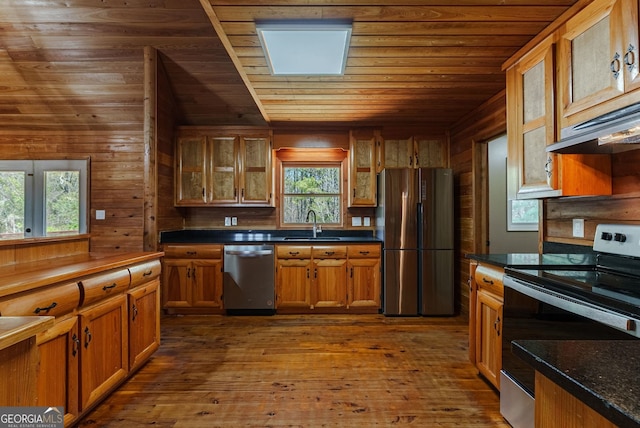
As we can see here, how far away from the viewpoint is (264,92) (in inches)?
→ 122

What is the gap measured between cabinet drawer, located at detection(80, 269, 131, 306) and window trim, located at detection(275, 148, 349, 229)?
2381mm

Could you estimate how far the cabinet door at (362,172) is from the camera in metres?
4.07

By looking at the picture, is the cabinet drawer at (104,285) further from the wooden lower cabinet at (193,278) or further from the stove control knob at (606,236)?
the stove control knob at (606,236)

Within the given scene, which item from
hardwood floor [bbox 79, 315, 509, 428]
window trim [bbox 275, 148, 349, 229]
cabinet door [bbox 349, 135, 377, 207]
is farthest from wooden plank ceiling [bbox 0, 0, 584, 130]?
hardwood floor [bbox 79, 315, 509, 428]

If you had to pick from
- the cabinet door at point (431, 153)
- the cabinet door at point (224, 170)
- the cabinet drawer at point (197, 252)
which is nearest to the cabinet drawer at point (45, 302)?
the cabinet drawer at point (197, 252)

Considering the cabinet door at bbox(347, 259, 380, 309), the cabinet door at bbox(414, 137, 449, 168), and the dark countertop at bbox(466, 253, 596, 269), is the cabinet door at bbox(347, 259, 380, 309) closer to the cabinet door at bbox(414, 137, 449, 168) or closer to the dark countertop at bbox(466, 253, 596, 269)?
the cabinet door at bbox(414, 137, 449, 168)

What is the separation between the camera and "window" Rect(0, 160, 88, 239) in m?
3.95

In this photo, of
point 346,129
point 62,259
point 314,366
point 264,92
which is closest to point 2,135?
point 62,259

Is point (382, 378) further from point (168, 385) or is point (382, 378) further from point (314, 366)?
point (168, 385)

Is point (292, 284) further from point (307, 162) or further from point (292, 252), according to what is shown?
point (307, 162)

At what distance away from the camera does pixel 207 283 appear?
372cm

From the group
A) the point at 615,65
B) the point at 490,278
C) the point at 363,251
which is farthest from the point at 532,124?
the point at 363,251

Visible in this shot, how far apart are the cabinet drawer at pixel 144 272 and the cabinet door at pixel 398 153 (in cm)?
284
